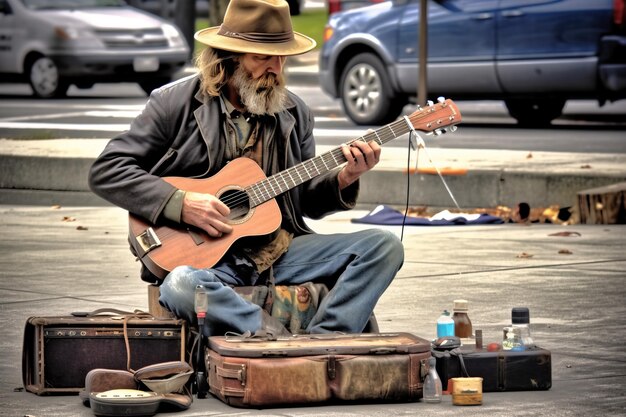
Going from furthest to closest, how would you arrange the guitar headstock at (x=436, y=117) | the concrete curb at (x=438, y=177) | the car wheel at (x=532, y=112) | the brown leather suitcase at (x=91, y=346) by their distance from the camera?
the car wheel at (x=532, y=112), the concrete curb at (x=438, y=177), the guitar headstock at (x=436, y=117), the brown leather suitcase at (x=91, y=346)

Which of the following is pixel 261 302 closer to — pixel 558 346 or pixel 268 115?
pixel 268 115

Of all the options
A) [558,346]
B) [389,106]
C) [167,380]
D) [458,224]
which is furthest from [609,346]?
[389,106]

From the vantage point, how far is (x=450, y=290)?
25.9ft

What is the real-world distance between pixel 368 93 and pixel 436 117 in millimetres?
10042

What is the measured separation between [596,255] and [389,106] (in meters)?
7.18

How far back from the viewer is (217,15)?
2686 cm

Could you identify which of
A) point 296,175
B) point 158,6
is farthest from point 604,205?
point 158,6

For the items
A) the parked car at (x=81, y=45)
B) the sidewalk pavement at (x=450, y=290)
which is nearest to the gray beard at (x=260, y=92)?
the sidewalk pavement at (x=450, y=290)

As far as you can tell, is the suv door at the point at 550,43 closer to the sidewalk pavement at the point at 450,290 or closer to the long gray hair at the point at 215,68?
the sidewalk pavement at the point at 450,290

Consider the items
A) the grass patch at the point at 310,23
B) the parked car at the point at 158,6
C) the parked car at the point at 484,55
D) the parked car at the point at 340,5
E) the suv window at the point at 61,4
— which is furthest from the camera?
the parked car at the point at 158,6

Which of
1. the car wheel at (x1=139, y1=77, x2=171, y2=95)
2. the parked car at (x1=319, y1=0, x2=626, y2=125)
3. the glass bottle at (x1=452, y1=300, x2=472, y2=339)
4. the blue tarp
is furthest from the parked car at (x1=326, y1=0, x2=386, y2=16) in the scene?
the glass bottle at (x1=452, y1=300, x2=472, y2=339)

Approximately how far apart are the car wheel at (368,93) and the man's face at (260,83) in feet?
32.5

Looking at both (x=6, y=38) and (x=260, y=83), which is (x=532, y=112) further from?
(x=260, y=83)

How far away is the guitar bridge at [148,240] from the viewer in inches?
235
